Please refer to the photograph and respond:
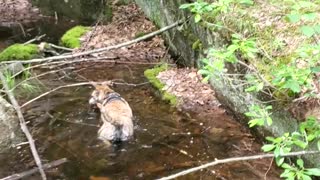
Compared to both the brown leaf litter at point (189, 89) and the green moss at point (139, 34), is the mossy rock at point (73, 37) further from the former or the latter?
the brown leaf litter at point (189, 89)

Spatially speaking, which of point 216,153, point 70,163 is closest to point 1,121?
point 70,163

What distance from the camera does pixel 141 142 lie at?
21.9 feet

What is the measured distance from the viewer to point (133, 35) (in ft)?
38.8

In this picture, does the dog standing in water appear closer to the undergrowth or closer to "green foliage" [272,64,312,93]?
the undergrowth

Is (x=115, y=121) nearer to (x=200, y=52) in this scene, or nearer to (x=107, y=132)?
(x=107, y=132)

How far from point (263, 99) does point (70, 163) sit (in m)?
2.61

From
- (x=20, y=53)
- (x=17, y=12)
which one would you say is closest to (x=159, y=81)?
(x=20, y=53)

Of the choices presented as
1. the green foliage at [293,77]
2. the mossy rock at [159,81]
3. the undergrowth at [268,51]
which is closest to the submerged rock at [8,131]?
the mossy rock at [159,81]

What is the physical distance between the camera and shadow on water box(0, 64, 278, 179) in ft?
19.4

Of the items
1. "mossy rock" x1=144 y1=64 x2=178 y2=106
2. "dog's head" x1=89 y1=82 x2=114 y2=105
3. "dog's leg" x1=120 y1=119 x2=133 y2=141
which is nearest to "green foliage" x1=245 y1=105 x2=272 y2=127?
"dog's leg" x1=120 y1=119 x2=133 y2=141

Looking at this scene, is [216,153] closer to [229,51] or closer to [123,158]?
[123,158]

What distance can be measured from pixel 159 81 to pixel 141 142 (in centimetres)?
234

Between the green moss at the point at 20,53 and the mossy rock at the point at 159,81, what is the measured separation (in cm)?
266

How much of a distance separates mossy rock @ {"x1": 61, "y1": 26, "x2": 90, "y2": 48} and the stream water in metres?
3.43
